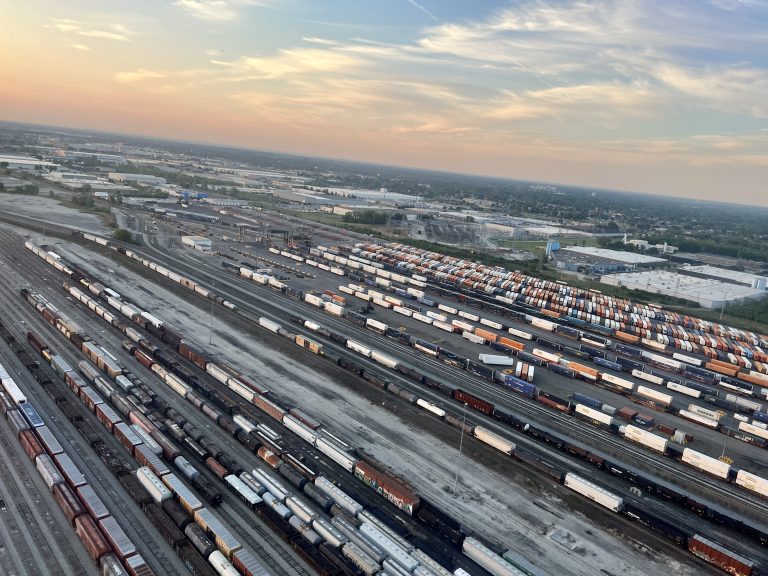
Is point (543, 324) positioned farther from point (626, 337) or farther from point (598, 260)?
point (598, 260)

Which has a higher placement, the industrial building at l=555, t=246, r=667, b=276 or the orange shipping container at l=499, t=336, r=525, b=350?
the industrial building at l=555, t=246, r=667, b=276

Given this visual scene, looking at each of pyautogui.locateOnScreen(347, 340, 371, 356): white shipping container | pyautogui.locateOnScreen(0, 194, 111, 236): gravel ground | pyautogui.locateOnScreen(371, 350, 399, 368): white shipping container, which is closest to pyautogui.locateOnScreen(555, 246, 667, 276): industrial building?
pyautogui.locateOnScreen(347, 340, 371, 356): white shipping container

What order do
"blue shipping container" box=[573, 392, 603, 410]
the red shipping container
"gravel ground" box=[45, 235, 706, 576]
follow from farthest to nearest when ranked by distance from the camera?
"blue shipping container" box=[573, 392, 603, 410], "gravel ground" box=[45, 235, 706, 576], the red shipping container

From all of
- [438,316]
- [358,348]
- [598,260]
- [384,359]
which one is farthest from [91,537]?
[598,260]

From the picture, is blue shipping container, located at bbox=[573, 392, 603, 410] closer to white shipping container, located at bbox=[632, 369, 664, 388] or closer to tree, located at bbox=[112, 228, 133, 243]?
white shipping container, located at bbox=[632, 369, 664, 388]

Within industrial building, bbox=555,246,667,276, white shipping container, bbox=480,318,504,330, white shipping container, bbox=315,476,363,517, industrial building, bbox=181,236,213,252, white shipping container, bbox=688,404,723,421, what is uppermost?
industrial building, bbox=555,246,667,276

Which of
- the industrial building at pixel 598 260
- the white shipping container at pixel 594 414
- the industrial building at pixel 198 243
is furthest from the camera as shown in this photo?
the industrial building at pixel 598 260

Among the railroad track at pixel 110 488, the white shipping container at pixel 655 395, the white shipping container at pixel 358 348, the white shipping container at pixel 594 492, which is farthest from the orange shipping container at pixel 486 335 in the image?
the railroad track at pixel 110 488

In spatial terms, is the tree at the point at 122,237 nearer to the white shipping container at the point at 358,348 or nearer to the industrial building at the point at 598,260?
the white shipping container at the point at 358,348
